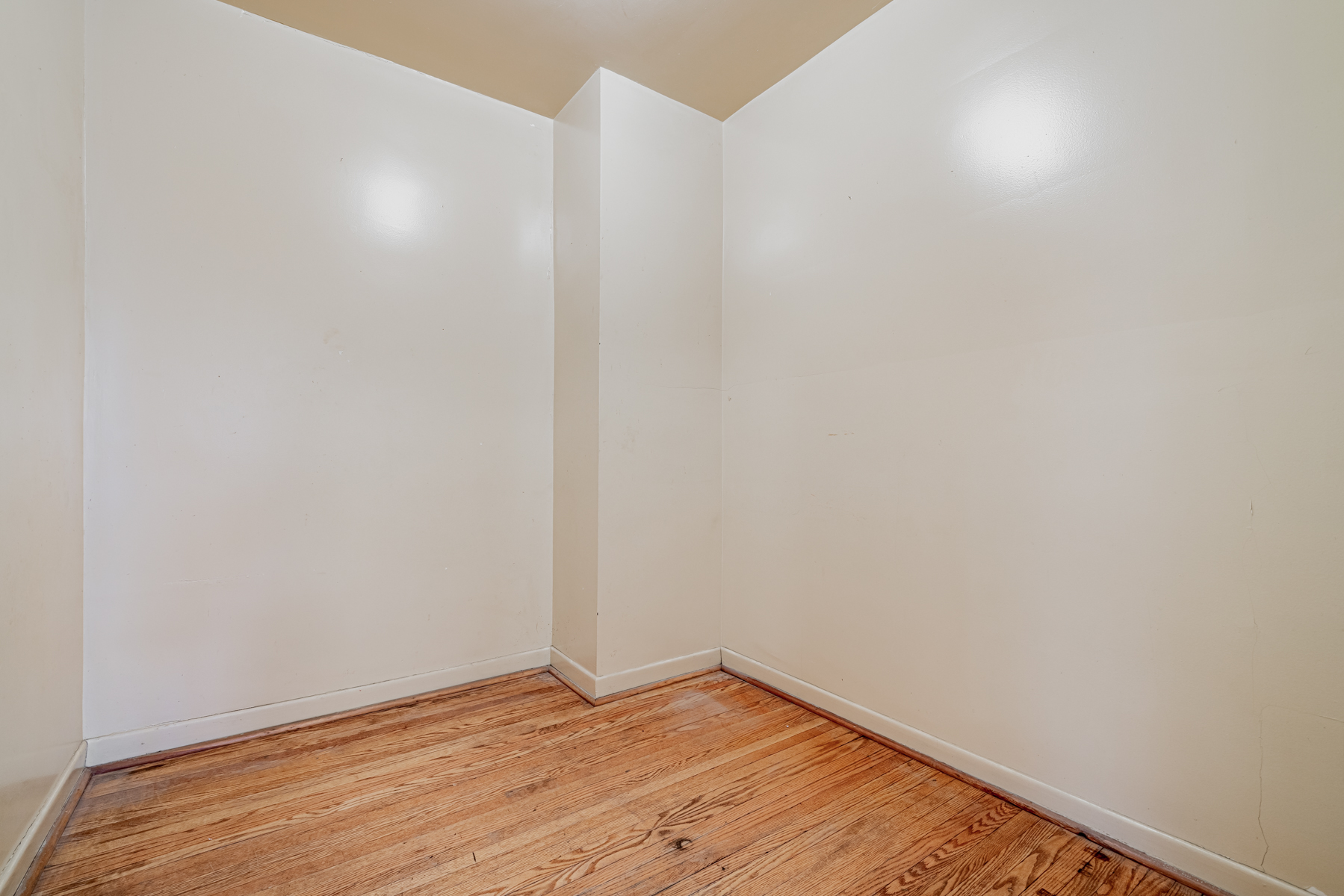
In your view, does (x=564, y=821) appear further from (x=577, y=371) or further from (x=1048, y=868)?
(x=577, y=371)

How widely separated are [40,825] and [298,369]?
53.3 inches

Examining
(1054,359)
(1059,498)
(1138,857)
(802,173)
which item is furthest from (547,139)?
(1138,857)

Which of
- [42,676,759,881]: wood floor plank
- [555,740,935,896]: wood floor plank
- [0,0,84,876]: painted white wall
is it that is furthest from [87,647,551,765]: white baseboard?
[555,740,935,896]: wood floor plank

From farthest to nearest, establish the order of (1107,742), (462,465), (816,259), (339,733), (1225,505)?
(462,465) < (816,259) < (339,733) < (1107,742) < (1225,505)

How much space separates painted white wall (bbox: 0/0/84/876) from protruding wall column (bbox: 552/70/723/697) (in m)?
1.49

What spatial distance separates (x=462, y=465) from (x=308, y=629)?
0.78 meters

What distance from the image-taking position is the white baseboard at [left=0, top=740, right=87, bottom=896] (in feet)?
3.92

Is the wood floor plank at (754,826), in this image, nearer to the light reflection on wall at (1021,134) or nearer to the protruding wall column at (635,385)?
the protruding wall column at (635,385)

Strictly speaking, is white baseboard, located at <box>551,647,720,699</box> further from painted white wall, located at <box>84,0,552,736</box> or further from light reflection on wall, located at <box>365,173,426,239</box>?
light reflection on wall, located at <box>365,173,426,239</box>

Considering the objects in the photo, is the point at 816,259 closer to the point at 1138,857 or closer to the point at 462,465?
the point at 462,465

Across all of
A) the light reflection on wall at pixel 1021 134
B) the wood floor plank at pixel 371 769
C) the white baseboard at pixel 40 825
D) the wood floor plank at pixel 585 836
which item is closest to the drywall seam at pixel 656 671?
the wood floor plank at pixel 371 769

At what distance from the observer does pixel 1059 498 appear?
1491mm

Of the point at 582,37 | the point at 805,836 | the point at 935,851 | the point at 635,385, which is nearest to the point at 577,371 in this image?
the point at 635,385

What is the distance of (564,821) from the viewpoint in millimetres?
1492
